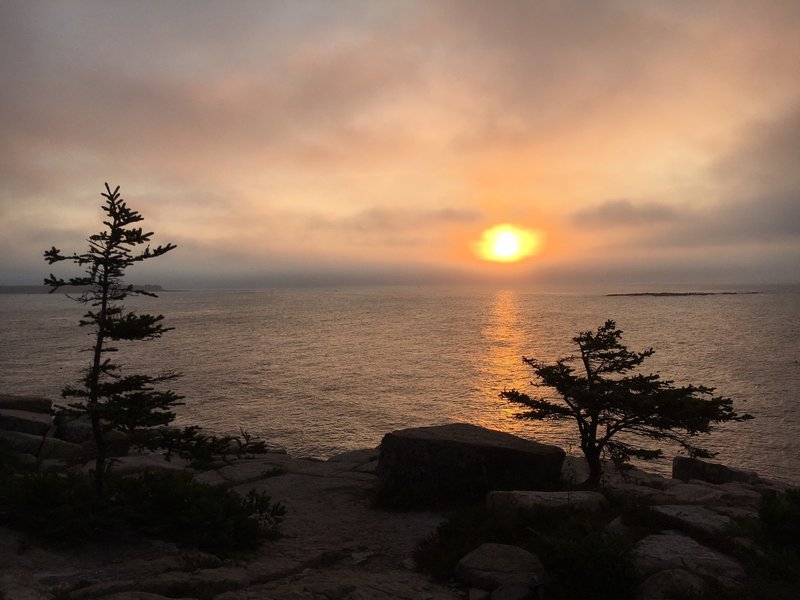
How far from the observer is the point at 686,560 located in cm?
734

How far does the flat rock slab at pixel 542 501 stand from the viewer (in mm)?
9258

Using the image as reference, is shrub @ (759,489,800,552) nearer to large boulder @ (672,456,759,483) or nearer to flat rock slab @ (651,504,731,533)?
flat rock slab @ (651,504,731,533)

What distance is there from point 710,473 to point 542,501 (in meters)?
15.0

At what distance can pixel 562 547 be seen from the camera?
7.07 m

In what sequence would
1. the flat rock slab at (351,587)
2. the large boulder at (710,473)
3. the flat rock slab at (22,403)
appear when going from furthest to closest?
the flat rock slab at (22,403), the large boulder at (710,473), the flat rock slab at (351,587)

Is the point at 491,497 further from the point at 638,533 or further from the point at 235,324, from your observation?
the point at 235,324

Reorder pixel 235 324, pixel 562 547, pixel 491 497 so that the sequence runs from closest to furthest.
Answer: pixel 562 547
pixel 491 497
pixel 235 324

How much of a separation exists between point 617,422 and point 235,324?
99861 millimetres

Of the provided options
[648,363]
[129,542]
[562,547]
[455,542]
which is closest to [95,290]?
[129,542]

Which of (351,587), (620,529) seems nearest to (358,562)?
(351,587)

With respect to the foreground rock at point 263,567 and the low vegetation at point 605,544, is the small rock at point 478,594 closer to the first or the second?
the foreground rock at point 263,567

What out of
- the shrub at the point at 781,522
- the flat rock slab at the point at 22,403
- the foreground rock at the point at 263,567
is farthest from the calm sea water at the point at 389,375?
the shrub at the point at 781,522

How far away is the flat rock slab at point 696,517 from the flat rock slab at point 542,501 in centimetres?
107

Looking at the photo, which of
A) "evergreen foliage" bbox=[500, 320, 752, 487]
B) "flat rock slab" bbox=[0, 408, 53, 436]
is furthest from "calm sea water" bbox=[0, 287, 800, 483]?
"evergreen foliage" bbox=[500, 320, 752, 487]
